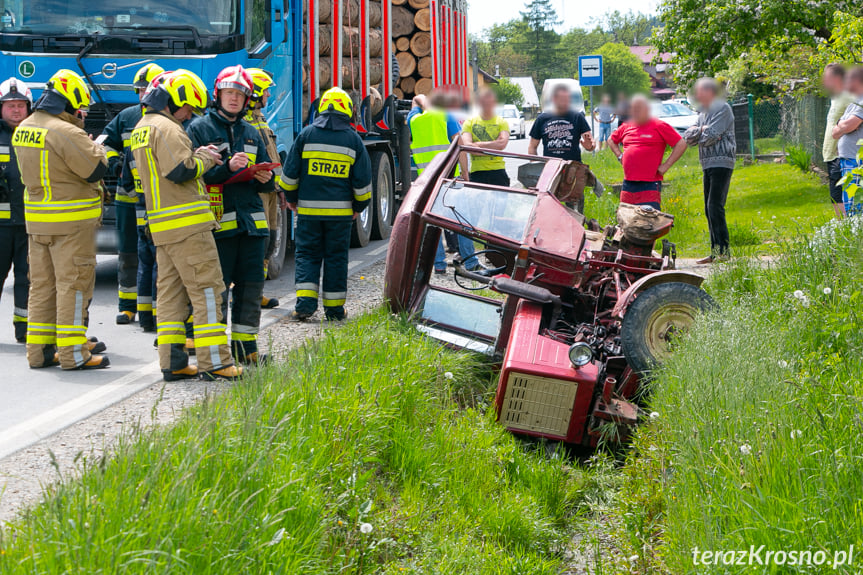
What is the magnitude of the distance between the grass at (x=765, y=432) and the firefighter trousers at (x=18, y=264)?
15.7 ft

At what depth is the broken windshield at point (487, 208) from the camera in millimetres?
6203

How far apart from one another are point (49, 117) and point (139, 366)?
1.80 metres

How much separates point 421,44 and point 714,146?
6302mm

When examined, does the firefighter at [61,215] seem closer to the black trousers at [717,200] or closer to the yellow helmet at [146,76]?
the yellow helmet at [146,76]

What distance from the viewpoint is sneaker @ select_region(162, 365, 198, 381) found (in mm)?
6160

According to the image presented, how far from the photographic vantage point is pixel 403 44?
1455 centimetres

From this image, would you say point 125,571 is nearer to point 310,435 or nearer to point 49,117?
point 310,435

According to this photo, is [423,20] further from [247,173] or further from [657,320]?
[657,320]

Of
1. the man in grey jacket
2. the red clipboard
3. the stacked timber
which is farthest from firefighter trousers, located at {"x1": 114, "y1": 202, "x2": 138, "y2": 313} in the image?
the stacked timber

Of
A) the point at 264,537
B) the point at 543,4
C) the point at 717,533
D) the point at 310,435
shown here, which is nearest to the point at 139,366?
the point at 310,435

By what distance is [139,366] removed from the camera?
21.9 feet

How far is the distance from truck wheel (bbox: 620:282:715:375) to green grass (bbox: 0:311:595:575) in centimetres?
75

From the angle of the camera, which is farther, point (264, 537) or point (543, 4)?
point (543, 4)

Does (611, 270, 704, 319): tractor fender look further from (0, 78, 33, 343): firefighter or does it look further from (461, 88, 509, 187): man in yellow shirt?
(0, 78, 33, 343): firefighter
